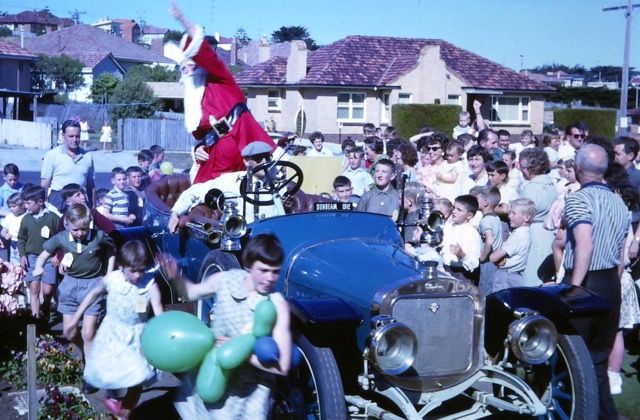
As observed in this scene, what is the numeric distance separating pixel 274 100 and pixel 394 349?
38.4 metres

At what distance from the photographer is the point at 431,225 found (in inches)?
234

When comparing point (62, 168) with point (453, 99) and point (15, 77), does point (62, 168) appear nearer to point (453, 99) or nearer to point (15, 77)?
point (453, 99)

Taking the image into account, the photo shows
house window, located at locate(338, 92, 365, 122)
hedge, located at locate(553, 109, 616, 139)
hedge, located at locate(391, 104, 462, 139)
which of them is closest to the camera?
hedge, located at locate(391, 104, 462, 139)

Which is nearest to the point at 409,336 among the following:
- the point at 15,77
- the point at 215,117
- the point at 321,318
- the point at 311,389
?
the point at 321,318

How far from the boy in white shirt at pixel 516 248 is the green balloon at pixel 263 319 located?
4102 millimetres

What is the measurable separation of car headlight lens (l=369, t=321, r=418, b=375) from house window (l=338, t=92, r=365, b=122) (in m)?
35.3

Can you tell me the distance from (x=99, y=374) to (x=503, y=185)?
5.47m

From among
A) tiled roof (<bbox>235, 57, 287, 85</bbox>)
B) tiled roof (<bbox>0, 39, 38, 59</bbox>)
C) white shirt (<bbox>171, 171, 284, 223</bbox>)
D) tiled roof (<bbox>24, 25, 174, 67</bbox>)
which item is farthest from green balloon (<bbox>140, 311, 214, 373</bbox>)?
tiled roof (<bbox>24, 25, 174, 67</bbox>)

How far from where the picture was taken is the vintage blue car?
15.7 ft

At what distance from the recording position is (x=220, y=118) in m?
7.75

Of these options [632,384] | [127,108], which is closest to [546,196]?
[632,384]

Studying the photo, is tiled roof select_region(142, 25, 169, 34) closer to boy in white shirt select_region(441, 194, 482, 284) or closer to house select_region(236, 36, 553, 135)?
house select_region(236, 36, 553, 135)

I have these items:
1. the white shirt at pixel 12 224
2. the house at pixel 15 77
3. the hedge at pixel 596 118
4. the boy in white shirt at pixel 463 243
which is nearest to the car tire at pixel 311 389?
the boy in white shirt at pixel 463 243

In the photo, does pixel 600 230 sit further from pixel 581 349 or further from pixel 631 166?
pixel 631 166
